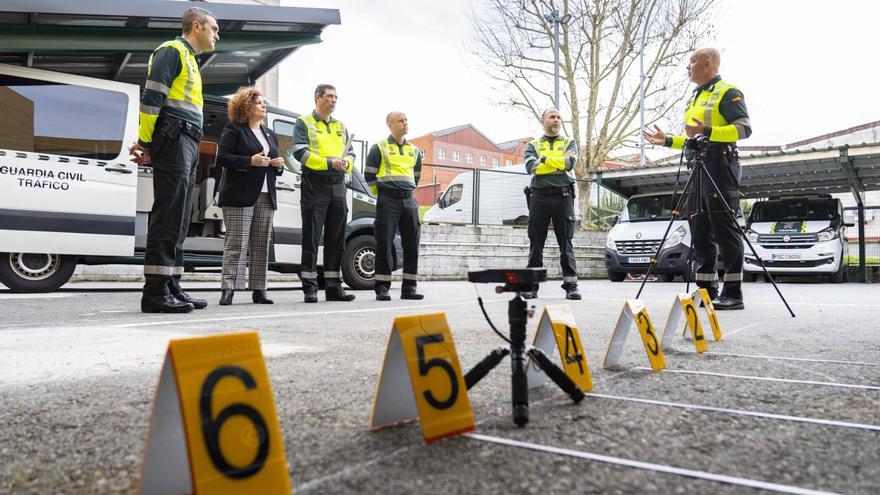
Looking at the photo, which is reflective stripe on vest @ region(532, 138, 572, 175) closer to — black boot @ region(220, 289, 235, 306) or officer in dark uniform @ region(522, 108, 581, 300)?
officer in dark uniform @ region(522, 108, 581, 300)

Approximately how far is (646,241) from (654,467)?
11347 millimetres

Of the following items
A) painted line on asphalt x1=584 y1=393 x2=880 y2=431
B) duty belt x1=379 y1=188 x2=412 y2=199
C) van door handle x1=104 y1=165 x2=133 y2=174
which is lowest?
painted line on asphalt x1=584 y1=393 x2=880 y2=431

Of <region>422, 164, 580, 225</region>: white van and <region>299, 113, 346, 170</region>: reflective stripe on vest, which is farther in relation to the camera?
<region>422, 164, 580, 225</region>: white van

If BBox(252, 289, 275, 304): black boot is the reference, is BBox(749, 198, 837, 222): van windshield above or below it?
above

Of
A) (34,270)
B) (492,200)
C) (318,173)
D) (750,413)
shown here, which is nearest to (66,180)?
(34,270)

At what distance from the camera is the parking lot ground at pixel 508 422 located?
Answer: 4.33 ft

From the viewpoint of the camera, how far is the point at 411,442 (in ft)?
5.08

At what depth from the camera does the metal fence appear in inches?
600

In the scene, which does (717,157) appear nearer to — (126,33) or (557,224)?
(557,224)

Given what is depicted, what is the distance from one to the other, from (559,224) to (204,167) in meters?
4.33

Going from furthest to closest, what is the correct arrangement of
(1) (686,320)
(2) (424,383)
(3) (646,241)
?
(3) (646,241), (1) (686,320), (2) (424,383)

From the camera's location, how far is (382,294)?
20.8ft

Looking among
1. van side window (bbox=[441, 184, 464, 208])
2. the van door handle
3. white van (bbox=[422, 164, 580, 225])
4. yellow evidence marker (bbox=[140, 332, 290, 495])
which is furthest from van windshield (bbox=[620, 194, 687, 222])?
yellow evidence marker (bbox=[140, 332, 290, 495])

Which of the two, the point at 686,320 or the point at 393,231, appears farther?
Answer: the point at 393,231
